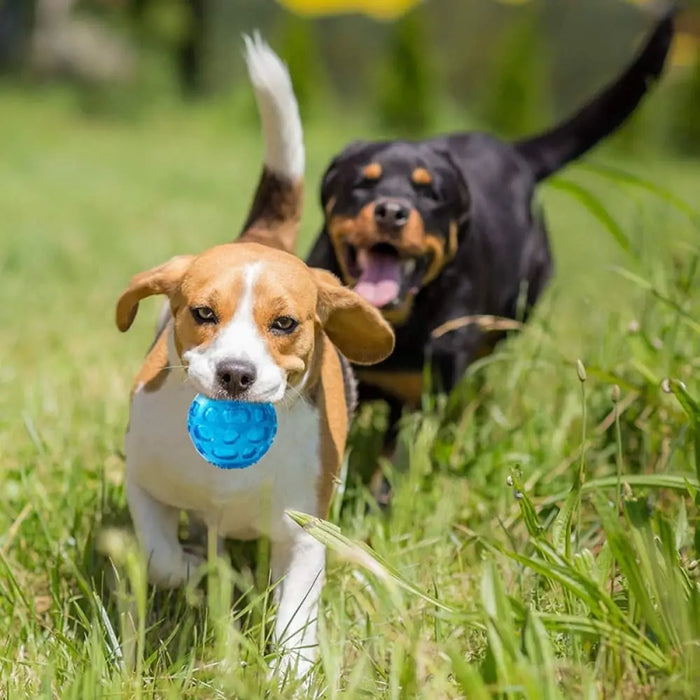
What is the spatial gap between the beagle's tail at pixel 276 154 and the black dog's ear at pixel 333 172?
42 centimetres

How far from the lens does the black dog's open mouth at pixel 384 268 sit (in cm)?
311

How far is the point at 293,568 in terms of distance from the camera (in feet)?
7.38

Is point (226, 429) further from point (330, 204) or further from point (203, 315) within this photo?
point (330, 204)

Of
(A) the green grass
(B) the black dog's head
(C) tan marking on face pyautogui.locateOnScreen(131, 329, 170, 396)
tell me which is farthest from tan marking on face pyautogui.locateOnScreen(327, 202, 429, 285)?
(C) tan marking on face pyautogui.locateOnScreen(131, 329, 170, 396)

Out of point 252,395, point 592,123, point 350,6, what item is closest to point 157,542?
point 252,395

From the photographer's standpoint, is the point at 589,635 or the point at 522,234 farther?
the point at 522,234

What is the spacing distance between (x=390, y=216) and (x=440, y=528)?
0.94m

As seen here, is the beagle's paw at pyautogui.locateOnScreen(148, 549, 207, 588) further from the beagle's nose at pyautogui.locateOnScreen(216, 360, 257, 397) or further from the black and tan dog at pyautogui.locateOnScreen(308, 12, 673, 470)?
the black and tan dog at pyautogui.locateOnScreen(308, 12, 673, 470)

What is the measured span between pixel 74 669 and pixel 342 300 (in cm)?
91

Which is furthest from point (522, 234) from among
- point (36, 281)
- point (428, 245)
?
point (36, 281)

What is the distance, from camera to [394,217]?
306 centimetres

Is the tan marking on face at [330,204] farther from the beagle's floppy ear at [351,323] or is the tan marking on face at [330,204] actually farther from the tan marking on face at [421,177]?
the beagle's floppy ear at [351,323]

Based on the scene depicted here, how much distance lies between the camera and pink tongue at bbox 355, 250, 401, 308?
3.07 m

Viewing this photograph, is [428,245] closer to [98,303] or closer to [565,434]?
[565,434]
